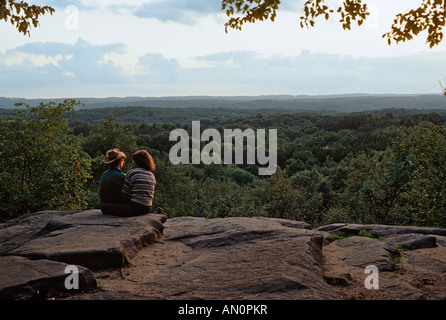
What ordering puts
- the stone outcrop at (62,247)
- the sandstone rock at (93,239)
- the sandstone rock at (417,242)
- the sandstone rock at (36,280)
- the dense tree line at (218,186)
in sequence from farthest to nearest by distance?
1. the dense tree line at (218,186)
2. the sandstone rock at (417,242)
3. the sandstone rock at (93,239)
4. the stone outcrop at (62,247)
5. the sandstone rock at (36,280)

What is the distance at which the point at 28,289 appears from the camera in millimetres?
4797

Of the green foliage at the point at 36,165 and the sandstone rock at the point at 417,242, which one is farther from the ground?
the green foliage at the point at 36,165

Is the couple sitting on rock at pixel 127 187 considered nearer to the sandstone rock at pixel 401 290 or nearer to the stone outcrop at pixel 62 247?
the stone outcrop at pixel 62 247

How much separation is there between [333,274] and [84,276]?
11.6 feet

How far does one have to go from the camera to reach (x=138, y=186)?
8.41 m

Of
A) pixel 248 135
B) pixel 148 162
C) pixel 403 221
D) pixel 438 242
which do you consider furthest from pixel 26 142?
pixel 248 135

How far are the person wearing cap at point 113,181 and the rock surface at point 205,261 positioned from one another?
49 centimetres

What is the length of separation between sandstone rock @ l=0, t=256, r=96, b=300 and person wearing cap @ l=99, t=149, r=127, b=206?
10.0ft

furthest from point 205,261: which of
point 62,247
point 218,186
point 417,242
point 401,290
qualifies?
point 218,186

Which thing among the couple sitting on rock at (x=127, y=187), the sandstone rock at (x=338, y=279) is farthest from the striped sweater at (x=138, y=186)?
the sandstone rock at (x=338, y=279)

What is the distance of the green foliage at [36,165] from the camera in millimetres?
13195

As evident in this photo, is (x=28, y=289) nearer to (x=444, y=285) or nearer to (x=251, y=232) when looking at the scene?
(x=251, y=232)

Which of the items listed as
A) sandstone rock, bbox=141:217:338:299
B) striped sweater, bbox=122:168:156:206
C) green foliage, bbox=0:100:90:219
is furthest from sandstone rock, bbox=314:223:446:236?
green foliage, bbox=0:100:90:219

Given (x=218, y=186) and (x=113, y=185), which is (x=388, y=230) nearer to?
(x=113, y=185)
